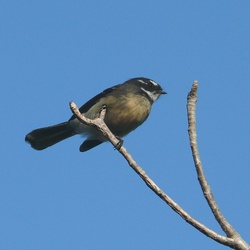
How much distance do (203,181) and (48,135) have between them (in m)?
6.06

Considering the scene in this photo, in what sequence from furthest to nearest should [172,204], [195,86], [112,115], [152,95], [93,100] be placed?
[152,95], [93,100], [112,115], [195,86], [172,204]

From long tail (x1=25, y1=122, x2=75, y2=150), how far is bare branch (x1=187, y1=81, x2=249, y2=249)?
213 inches

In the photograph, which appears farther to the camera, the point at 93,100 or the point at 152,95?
the point at 152,95

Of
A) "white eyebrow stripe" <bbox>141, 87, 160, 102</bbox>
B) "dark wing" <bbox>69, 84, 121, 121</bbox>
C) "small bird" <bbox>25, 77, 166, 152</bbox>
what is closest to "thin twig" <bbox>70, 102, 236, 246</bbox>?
"small bird" <bbox>25, 77, 166, 152</bbox>

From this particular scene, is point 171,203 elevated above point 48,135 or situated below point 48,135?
below

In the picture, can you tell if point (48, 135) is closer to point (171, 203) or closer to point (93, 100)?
point (93, 100)

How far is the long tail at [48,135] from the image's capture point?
9.35 metres

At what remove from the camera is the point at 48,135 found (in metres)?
9.55

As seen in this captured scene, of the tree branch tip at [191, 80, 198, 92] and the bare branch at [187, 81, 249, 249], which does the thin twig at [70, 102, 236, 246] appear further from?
the tree branch tip at [191, 80, 198, 92]

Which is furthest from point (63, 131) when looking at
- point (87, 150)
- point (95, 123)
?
point (95, 123)

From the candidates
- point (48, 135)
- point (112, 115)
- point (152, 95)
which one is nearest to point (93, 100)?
point (112, 115)

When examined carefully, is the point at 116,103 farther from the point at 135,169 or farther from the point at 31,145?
the point at 135,169

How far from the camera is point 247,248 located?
130 inches

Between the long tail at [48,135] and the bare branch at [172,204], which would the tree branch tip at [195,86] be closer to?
the bare branch at [172,204]
